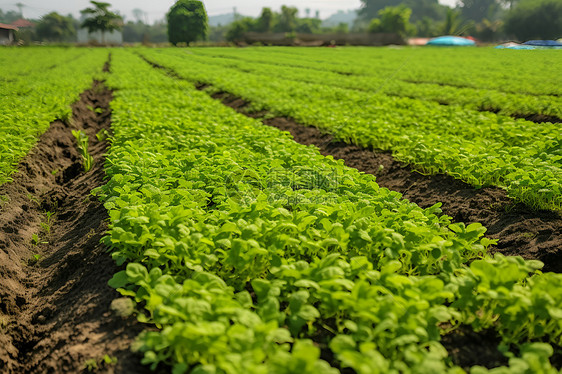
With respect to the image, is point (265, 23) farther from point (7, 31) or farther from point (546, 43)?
point (546, 43)

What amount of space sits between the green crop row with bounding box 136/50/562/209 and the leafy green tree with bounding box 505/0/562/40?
1626 mm

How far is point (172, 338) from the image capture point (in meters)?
1.84

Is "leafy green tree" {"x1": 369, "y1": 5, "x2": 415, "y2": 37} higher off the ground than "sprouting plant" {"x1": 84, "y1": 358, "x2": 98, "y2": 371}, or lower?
higher

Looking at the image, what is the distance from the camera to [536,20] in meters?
7.00

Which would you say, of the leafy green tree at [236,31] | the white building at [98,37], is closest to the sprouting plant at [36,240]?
the white building at [98,37]

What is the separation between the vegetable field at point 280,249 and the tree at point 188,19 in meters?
2.28

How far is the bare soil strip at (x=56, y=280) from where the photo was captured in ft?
7.57

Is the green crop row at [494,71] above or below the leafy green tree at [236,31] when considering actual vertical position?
below

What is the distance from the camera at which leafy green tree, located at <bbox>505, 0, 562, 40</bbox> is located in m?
6.48

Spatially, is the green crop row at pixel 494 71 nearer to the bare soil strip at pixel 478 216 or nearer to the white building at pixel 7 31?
the bare soil strip at pixel 478 216

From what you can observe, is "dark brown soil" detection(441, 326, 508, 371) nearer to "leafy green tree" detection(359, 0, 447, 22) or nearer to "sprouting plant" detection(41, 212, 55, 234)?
"sprouting plant" detection(41, 212, 55, 234)

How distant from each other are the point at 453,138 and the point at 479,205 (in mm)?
1803

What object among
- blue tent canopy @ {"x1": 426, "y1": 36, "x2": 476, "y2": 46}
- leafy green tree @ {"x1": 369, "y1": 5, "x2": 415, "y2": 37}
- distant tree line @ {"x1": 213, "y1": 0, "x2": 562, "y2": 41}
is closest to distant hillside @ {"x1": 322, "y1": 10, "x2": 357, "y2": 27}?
distant tree line @ {"x1": 213, "y1": 0, "x2": 562, "y2": 41}

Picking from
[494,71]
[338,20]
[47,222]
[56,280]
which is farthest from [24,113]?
[338,20]
